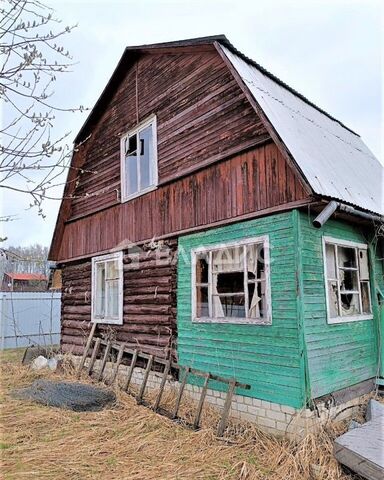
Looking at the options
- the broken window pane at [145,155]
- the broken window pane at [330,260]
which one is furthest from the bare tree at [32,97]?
the broken window pane at [145,155]

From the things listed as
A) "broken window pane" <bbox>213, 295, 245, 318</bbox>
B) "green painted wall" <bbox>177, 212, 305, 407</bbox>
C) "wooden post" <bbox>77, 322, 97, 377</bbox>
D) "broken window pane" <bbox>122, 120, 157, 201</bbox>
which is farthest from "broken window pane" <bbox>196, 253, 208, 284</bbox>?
"wooden post" <bbox>77, 322, 97, 377</bbox>

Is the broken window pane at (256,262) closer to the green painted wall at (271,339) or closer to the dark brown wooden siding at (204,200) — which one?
the green painted wall at (271,339)

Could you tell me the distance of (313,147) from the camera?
256 inches

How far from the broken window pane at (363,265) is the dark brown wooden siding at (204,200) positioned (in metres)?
2.25

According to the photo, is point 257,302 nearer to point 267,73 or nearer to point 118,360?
point 118,360

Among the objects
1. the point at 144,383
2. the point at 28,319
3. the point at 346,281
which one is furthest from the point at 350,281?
the point at 28,319

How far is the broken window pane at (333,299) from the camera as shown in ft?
19.9

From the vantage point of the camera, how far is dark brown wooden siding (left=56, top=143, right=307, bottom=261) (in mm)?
5879

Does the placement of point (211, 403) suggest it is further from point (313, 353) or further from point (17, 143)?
point (17, 143)

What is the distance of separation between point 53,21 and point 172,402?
6080 mm

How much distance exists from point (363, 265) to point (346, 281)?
53 centimetres

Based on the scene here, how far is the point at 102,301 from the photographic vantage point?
9875 mm

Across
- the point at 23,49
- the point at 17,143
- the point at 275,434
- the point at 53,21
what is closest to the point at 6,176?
the point at 17,143

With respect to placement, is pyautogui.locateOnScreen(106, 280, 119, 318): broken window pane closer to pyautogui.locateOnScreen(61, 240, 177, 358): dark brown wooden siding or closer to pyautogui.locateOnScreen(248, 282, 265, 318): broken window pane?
pyautogui.locateOnScreen(61, 240, 177, 358): dark brown wooden siding
